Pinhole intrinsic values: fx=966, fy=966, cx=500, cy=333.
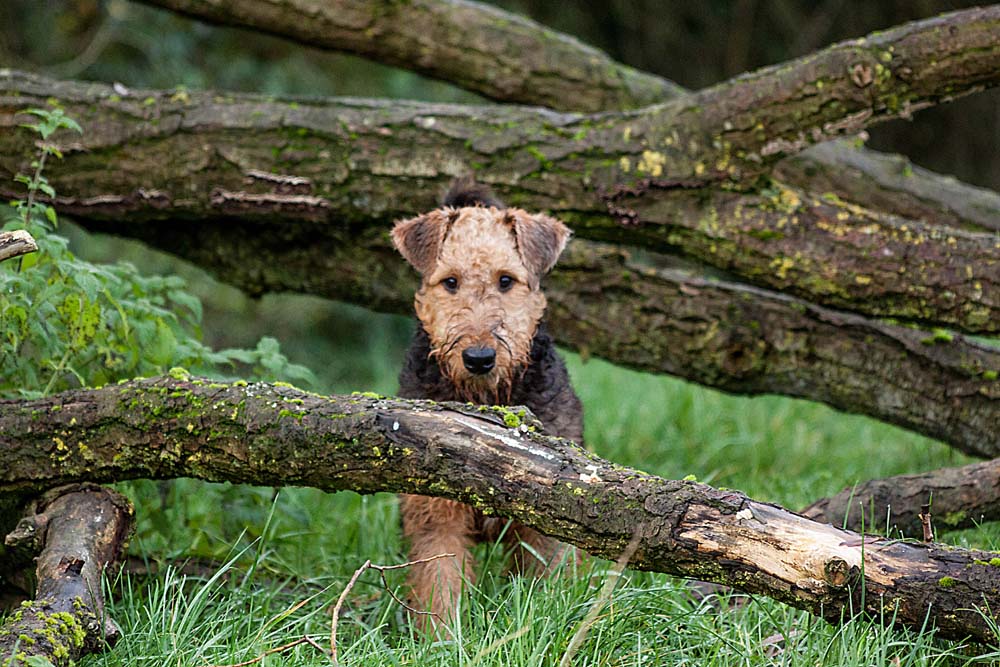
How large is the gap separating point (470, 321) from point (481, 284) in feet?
0.70

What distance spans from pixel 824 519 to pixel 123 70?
7195 mm

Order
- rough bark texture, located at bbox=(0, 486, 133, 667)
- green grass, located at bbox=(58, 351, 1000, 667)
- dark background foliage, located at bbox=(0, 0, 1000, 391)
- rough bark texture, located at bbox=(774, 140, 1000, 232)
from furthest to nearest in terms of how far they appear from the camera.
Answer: dark background foliage, located at bbox=(0, 0, 1000, 391) → rough bark texture, located at bbox=(774, 140, 1000, 232) → green grass, located at bbox=(58, 351, 1000, 667) → rough bark texture, located at bbox=(0, 486, 133, 667)

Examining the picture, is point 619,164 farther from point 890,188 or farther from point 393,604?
point 393,604

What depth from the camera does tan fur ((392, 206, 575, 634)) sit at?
3.17 meters

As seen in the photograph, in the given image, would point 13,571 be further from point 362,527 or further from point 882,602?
point 882,602

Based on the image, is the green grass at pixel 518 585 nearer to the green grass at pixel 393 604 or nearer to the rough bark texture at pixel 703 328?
the green grass at pixel 393 604

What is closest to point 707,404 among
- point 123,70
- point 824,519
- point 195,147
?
point 824,519

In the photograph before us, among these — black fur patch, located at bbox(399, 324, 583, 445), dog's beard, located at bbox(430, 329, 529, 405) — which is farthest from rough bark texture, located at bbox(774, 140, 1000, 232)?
dog's beard, located at bbox(430, 329, 529, 405)

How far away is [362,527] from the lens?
3838mm

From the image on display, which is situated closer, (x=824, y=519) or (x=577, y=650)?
(x=577, y=650)

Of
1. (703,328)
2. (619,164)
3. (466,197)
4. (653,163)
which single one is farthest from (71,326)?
(703,328)

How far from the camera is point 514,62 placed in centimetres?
493

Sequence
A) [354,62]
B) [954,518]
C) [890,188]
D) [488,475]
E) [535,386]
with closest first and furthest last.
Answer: [488,475]
[954,518]
[535,386]
[890,188]
[354,62]

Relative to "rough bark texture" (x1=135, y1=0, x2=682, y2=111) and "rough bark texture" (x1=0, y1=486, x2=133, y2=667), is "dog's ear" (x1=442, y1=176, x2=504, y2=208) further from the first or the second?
"rough bark texture" (x1=0, y1=486, x2=133, y2=667)
